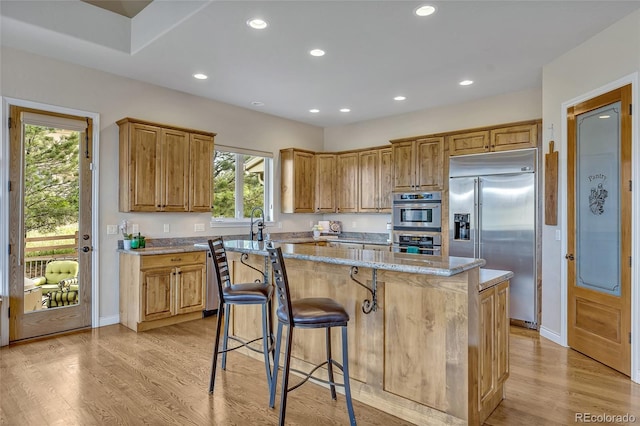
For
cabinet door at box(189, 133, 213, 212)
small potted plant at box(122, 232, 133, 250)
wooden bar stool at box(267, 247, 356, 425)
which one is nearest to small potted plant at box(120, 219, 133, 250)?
small potted plant at box(122, 232, 133, 250)

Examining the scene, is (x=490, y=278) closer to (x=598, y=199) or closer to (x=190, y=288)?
(x=598, y=199)

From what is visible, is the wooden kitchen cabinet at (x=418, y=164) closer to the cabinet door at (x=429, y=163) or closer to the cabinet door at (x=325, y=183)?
the cabinet door at (x=429, y=163)

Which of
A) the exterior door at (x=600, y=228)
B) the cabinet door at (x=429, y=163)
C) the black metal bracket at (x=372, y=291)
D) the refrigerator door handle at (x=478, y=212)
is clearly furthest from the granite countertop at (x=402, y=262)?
the cabinet door at (x=429, y=163)

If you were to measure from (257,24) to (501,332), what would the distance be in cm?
311

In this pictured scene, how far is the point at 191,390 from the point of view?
9.31ft

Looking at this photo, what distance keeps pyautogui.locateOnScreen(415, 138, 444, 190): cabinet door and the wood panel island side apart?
2.94m

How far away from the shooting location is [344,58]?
4.04 m

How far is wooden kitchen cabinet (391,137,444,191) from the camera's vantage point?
5.38 metres

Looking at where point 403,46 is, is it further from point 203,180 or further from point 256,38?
point 203,180

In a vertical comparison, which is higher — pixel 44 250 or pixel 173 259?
pixel 44 250

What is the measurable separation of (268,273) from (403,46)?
2536 millimetres

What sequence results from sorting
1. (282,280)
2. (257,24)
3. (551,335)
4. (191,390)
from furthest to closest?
(551,335) < (257,24) < (191,390) < (282,280)

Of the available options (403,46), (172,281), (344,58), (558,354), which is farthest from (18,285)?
(558,354)

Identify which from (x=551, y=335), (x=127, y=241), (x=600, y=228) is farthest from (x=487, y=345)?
(x=127, y=241)
